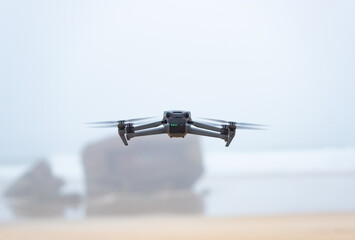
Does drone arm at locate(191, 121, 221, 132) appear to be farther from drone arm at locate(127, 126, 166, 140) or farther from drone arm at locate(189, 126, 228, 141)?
drone arm at locate(127, 126, 166, 140)

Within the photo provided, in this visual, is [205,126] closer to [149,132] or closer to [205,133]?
[205,133]

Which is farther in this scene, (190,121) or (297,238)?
(297,238)

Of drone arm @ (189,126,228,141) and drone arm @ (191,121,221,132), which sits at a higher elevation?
drone arm @ (191,121,221,132)

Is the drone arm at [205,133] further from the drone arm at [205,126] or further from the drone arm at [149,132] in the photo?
the drone arm at [149,132]

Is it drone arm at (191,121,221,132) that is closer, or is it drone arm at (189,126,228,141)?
drone arm at (189,126,228,141)

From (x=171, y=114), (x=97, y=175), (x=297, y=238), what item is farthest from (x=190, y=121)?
(x=97, y=175)

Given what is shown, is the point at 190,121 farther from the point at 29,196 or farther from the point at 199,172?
the point at 29,196

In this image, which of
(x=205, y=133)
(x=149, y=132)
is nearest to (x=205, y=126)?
(x=205, y=133)

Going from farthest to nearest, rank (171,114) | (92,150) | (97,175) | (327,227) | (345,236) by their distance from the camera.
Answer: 1. (97,175)
2. (92,150)
3. (327,227)
4. (345,236)
5. (171,114)
